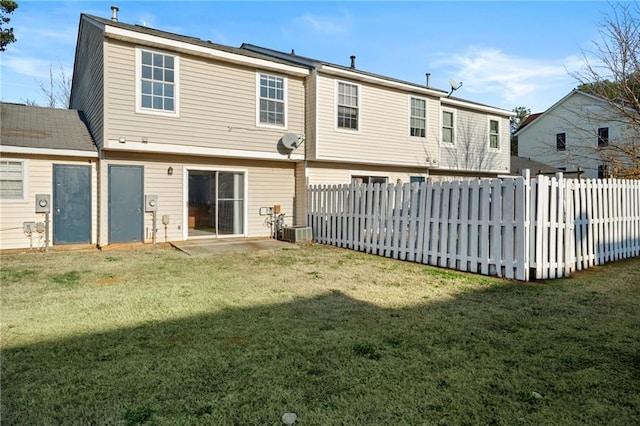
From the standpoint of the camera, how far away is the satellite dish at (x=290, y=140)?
11.4 metres

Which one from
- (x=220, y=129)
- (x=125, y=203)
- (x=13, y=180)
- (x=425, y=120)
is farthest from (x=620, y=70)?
(x=13, y=180)

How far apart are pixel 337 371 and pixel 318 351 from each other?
407 millimetres

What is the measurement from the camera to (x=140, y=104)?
9391mm

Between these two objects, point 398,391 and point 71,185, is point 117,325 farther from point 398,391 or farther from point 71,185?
point 71,185

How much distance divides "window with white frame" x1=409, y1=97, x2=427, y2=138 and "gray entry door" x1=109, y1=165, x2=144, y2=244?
30.6 feet

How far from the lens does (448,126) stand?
15.5 meters

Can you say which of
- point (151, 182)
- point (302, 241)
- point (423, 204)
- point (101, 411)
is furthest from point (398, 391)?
point (151, 182)

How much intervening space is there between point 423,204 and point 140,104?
7198mm

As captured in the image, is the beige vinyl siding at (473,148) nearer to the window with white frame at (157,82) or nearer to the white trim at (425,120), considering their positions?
the white trim at (425,120)

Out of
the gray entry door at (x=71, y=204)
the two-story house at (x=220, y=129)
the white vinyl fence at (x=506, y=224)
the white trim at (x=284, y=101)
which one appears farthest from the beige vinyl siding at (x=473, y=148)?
the gray entry door at (x=71, y=204)

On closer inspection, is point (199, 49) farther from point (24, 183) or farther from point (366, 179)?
point (366, 179)

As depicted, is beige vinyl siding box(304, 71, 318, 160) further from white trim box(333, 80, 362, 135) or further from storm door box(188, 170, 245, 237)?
storm door box(188, 170, 245, 237)

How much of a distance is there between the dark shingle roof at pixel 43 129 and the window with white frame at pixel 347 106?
7053mm

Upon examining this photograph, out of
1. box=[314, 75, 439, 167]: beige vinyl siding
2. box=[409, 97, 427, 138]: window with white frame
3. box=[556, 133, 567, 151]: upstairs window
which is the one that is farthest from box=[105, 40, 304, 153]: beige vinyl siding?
box=[556, 133, 567, 151]: upstairs window
